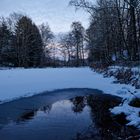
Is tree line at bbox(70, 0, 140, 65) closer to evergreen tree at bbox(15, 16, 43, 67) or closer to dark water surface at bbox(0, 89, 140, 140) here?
dark water surface at bbox(0, 89, 140, 140)

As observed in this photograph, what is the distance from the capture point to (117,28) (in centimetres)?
3684

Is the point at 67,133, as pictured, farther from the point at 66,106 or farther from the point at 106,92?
the point at 106,92

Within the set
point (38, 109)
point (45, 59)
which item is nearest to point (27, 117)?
point (38, 109)

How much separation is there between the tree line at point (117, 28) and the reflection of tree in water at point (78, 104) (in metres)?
8.48

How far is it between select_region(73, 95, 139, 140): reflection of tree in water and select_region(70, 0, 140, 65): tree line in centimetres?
1073

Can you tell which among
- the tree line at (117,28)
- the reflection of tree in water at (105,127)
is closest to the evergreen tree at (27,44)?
the tree line at (117,28)

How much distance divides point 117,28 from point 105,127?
28.9 meters

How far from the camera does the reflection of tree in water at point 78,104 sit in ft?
40.8

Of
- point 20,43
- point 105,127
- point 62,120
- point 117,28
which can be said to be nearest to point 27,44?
point 20,43

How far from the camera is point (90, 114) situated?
1129cm

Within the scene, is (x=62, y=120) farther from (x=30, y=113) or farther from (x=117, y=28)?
(x=117, y=28)

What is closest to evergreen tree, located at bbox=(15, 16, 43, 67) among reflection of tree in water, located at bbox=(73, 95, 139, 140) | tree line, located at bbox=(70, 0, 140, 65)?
tree line, located at bbox=(70, 0, 140, 65)

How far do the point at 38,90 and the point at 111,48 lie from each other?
94.1ft

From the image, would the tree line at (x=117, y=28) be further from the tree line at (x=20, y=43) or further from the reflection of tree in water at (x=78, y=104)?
the tree line at (x=20, y=43)
